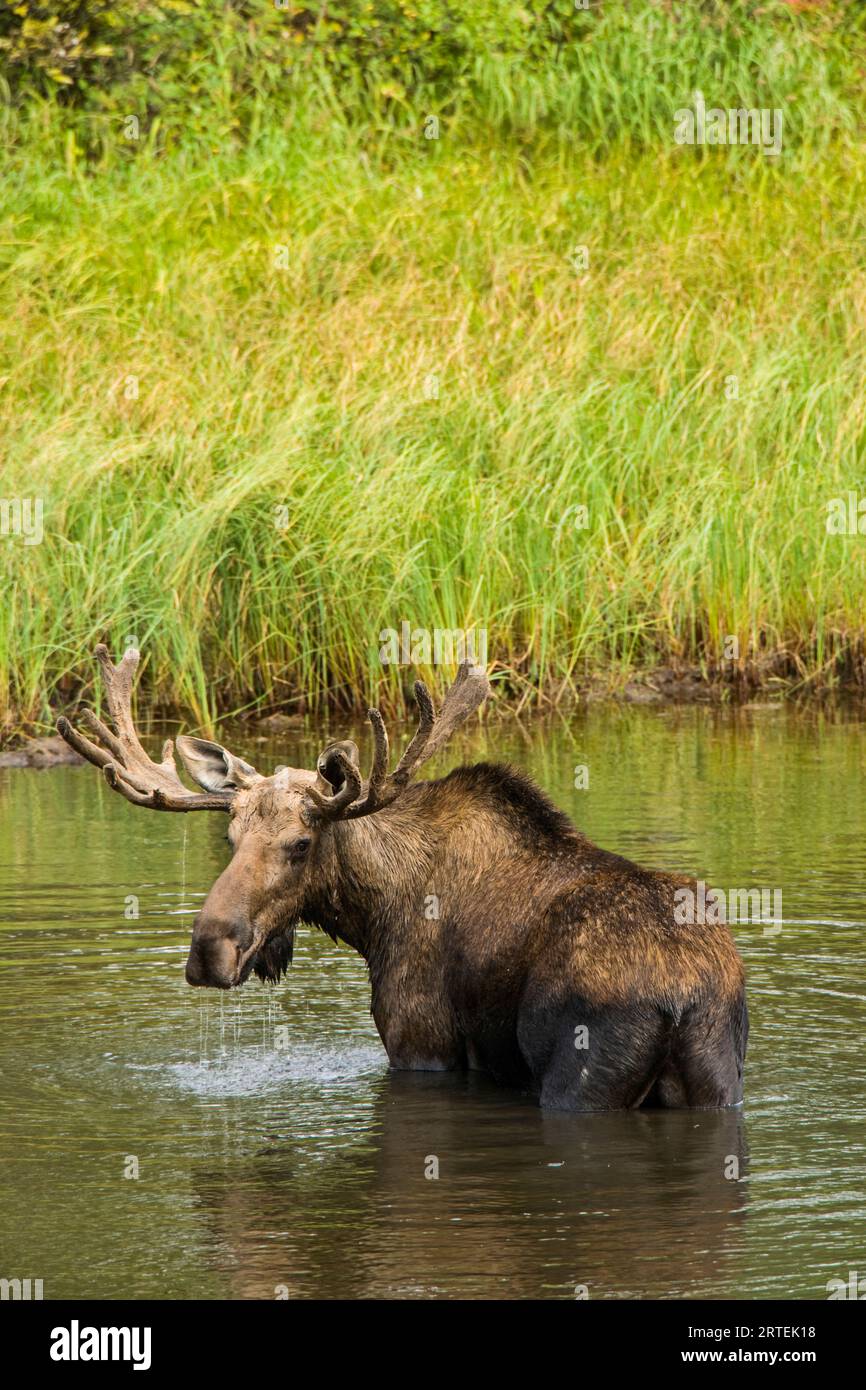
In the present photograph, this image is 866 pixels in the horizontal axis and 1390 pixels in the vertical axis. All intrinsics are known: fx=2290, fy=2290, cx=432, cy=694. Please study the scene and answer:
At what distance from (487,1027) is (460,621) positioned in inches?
257

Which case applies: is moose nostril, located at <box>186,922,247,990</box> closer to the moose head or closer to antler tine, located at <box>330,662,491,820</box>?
the moose head

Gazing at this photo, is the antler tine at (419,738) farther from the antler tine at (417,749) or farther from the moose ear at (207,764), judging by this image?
the moose ear at (207,764)

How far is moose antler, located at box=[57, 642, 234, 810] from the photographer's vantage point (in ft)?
24.6

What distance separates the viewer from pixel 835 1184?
249 inches

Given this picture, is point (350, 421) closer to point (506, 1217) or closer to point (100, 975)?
point (100, 975)

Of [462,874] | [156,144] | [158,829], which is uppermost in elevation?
[156,144]

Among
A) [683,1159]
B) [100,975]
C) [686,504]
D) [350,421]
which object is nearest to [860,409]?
[686,504]

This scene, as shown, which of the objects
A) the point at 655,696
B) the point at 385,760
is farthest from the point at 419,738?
the point at 655,696

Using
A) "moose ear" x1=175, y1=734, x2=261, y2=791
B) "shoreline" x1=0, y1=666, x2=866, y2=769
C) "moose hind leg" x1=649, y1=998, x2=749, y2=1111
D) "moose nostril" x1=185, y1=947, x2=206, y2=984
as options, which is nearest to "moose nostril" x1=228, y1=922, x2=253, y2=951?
"moose nostril" x1=185, y1=947, x2=206, y2=984

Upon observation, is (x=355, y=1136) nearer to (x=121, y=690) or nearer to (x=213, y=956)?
(x=213, y=956)

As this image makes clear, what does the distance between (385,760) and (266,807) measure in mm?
426

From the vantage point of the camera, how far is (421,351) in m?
15.6

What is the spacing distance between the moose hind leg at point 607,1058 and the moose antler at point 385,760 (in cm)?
98

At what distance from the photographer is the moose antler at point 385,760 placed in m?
7.18
